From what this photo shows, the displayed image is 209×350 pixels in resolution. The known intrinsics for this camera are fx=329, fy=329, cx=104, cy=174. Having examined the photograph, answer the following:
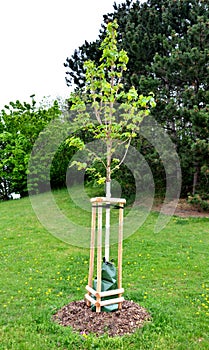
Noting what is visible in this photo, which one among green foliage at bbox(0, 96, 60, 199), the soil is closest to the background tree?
green foliage at bbox(0, 96, 60, 199)

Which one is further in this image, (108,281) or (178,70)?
(178,70)

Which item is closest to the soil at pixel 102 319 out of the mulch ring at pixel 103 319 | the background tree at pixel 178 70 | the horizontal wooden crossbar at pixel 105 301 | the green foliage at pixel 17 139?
the mulch ring at pixel 103 319

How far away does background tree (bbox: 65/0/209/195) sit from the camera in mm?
8492

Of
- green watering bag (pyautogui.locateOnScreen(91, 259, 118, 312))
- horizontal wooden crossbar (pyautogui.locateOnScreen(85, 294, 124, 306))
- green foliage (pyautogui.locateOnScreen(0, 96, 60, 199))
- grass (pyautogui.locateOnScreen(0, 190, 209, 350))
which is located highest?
green foliage (pyautogui.locateOnScreen(0, 96, 60, 199))

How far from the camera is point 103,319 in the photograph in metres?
3.37

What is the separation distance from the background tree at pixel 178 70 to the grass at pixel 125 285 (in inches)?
78.1

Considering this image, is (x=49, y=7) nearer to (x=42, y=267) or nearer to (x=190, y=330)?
(x=42, y=267)

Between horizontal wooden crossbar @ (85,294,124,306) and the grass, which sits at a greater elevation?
horizontal wooden crossbar @ (85,294,124,306)

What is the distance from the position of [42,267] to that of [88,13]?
832 centimetres

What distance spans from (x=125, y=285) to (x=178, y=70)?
6.52 metres

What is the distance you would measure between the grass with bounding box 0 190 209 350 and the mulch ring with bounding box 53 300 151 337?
10 centimetres

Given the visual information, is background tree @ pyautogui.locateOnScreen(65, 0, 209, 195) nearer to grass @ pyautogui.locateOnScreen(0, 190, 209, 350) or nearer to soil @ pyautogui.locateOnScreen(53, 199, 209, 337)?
grass @ pyautogui.locateOnScreen(0, 190, 209, 350)

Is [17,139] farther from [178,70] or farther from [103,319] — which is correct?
[103,319]

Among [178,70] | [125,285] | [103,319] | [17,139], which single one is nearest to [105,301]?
[103,319]
